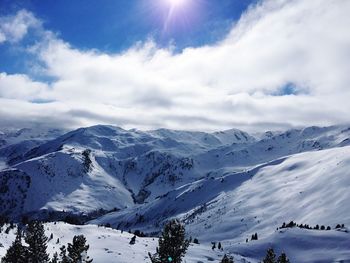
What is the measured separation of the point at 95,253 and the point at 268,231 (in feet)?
393

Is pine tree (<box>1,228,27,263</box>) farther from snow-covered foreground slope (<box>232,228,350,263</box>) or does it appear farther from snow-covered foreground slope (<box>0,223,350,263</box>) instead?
snow-covered foreground slope (<box>232,228,350,263</box>)

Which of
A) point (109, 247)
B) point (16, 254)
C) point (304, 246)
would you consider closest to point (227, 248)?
point (304, 246)

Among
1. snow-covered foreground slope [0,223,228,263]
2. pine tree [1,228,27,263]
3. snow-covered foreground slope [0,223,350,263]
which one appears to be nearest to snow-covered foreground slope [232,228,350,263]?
snow-covered foreground slope [0,223,350,263]

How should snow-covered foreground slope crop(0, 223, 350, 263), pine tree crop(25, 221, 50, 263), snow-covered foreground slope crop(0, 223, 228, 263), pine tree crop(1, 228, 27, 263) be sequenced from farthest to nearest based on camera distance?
1. snow-covered foreground slope crop(0, 223, 350, 263)
2. snow-covered foreground slope crop(0, 223, 228, 263)
3. pine tree crop(25, 221, 50, 263)
4. pine tree crop(1, 228, 27, 263)

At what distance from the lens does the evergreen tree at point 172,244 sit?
120 feet

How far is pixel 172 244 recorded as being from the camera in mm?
36875

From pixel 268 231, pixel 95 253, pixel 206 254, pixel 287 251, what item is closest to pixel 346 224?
pixel 268 231

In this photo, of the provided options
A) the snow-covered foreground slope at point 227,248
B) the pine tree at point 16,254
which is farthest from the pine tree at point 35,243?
the snow-covered foreground slope at point 227,248

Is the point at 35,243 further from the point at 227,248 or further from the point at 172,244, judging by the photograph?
the point at 227,248

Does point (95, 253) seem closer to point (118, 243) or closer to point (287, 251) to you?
point (118, 243)

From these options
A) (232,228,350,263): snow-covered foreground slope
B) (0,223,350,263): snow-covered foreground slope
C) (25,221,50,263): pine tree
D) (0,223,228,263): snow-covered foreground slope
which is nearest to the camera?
(25,221,50,263): pine tree

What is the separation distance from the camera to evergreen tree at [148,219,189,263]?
36719mm

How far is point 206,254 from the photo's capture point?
106m

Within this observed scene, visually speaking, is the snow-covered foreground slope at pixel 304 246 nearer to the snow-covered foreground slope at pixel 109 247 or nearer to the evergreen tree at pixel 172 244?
the snow-covered foreground slope at pixel 109 247
